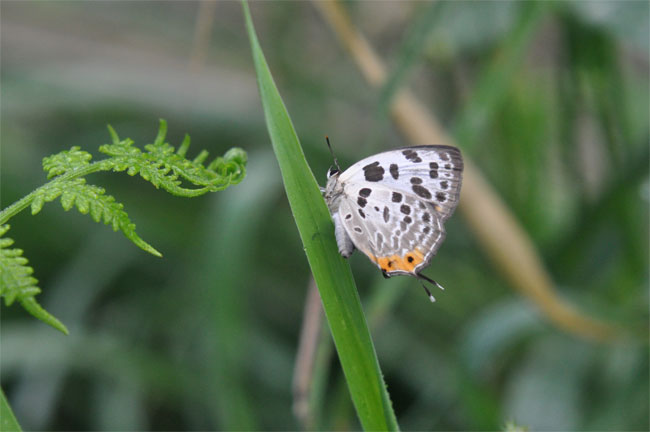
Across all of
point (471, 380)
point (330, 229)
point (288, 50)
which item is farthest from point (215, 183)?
point (288, 50)

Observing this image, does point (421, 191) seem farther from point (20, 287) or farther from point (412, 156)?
point (20, 287)

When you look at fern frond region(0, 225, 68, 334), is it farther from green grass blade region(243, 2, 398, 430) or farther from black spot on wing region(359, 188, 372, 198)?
black spot on wing region(359, 188, 372, 198)

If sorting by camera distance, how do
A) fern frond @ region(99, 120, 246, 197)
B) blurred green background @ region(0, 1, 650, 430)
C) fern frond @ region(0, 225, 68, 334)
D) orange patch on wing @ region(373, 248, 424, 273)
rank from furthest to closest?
1. blurred green background @ region(0, 1, 650, 430)
2. orange patch on wing @ region(373, 248, 424, 273)
3. fern frond @ region(99, 120, 246, 197)
4. fern frond @ region(0, 225, 68, 334)

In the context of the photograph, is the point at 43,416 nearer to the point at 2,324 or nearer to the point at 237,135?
the point at 2,324

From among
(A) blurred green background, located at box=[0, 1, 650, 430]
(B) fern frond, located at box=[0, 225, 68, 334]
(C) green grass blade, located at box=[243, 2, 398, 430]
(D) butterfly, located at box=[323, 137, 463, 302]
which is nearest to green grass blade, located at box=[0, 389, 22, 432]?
(B) fern frond, located at box=[0, 225, 68, 334]

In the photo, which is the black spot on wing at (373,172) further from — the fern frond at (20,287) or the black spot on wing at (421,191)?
the fern frond at (20,287)

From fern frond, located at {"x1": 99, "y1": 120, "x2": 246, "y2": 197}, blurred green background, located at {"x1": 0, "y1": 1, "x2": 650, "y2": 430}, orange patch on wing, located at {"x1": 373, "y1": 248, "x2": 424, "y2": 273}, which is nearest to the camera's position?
fern frond, located at {"x1": 99, "y1": 120, "x2": 246, "y2": 197}

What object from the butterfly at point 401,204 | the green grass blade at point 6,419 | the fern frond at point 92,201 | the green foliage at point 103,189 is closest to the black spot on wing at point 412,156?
the butterfly at point 401,204

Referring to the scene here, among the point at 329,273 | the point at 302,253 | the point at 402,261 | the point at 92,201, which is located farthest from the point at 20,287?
the point at 302,253
